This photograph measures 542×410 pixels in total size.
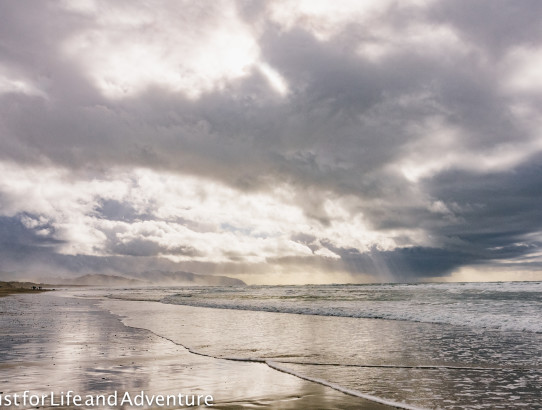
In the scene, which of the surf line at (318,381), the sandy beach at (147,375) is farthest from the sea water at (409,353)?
the sandy beach at (147,375)

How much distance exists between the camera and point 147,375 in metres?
10.6

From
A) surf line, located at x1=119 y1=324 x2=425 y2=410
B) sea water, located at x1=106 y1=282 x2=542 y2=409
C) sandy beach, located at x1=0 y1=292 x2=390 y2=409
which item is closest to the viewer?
surf line, located at x1=119 y1=324 x2=425 y2=410

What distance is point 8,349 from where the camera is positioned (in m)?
14.3

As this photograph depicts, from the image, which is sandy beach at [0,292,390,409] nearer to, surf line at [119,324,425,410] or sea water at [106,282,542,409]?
surf line at [119,324,425,410]

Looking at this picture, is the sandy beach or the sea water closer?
the sandy beach

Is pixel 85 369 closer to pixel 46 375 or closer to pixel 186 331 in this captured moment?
pixel 46 375

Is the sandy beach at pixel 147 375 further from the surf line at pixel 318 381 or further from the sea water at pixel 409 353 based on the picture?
the sea water at pixel 409 353

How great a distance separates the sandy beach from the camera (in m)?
8.61

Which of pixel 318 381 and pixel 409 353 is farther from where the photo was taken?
pixel 409 353

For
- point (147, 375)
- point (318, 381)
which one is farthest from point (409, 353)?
point (147, 375)

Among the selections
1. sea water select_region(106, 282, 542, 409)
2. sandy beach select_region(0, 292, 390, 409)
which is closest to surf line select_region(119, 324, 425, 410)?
sea water select_region(106, 282, 542, 409)

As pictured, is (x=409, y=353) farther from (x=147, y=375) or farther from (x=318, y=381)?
(x=147, y=375)

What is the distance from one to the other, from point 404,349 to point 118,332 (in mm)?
13449

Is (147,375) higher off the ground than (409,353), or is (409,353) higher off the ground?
(147,375)
